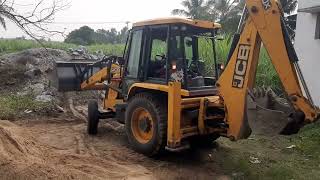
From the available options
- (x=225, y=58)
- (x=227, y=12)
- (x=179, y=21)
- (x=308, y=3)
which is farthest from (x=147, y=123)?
(x=227, y=12)

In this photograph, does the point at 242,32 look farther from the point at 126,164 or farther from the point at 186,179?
the point at 126,164

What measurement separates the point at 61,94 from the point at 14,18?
750cm

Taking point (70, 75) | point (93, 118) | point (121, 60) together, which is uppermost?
point (121, 60)

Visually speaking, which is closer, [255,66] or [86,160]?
[255,66]

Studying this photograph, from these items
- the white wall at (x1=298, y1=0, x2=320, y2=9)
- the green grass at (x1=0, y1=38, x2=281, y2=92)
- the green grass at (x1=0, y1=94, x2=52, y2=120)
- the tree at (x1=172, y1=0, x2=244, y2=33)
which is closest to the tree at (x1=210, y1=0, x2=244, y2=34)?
the tree at (x1=172, y1=0, x2=244, y2=33)

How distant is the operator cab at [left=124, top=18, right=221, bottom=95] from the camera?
7180 mm

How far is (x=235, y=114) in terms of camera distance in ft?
20.5

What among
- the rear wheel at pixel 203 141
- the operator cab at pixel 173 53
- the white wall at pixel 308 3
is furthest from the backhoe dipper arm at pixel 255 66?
the white wall at pixel 308 3

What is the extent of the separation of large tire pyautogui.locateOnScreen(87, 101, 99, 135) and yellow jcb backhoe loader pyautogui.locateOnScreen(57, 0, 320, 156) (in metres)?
0.02

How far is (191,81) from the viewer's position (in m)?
7.29

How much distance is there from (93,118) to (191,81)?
107 inches

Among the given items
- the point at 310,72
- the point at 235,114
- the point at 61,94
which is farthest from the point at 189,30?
the point at 61,94

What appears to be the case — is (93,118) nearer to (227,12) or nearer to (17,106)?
(17,106)

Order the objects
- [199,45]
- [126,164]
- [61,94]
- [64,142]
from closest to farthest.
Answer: [126,164]
[199,45]
[64,142]
[61,94]
